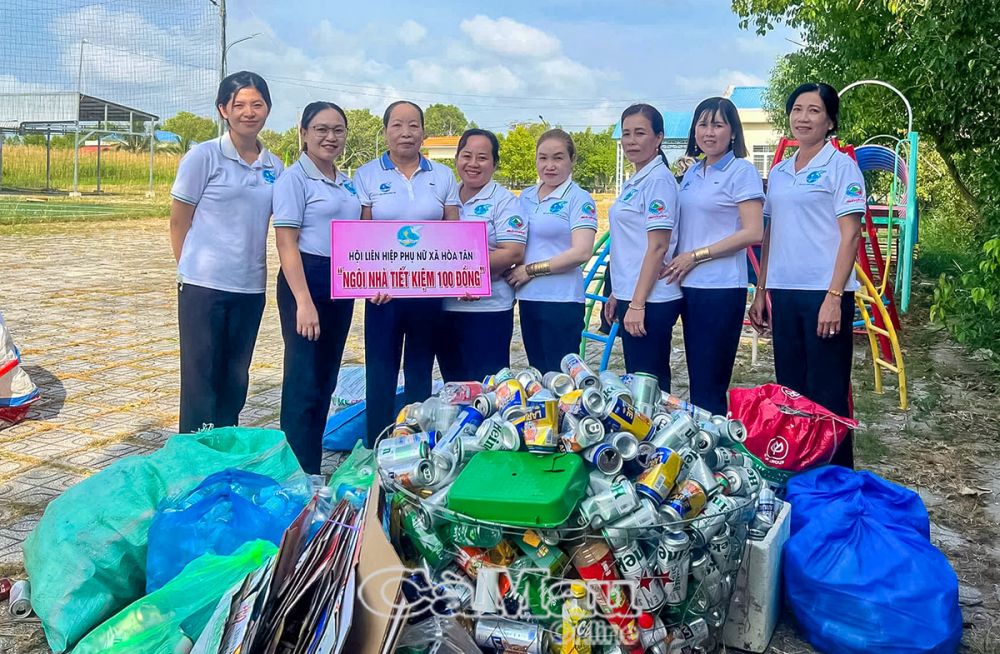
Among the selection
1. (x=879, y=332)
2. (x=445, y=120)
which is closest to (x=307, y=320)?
(x=879, y=332)

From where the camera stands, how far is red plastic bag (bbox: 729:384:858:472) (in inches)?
138

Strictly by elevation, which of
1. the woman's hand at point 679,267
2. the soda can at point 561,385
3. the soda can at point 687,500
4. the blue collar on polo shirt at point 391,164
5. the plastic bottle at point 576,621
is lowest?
the plastic bottle at point 576,621

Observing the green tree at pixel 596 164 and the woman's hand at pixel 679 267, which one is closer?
the woman's hand at pixel 679 267

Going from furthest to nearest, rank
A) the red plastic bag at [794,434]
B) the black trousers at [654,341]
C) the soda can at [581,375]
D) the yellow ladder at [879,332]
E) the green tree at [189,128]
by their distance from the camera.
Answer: the green tree at [189,128]
the yellow ladder at [879,332]
the black trousers at [654,341]
the red plastic bag at [794,434]
the soda can at [581,375]

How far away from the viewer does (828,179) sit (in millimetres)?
3865

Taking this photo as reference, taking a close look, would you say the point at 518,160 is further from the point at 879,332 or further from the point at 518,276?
the point at 518,276

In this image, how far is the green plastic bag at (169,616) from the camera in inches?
105

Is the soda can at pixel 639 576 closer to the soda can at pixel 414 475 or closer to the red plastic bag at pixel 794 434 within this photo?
Result: the soda can at pixel 414 475

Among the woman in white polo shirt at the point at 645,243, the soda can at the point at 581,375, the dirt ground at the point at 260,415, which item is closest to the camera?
the soda can at the point at 581,375

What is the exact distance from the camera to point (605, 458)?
2.56 metres

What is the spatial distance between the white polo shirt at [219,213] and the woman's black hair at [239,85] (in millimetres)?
179

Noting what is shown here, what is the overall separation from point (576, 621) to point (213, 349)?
2271mm

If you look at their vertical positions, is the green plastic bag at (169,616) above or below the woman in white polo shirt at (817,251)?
below

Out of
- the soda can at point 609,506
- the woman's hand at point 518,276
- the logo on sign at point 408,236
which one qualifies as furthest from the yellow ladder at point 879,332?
the soda can at point 609,506
